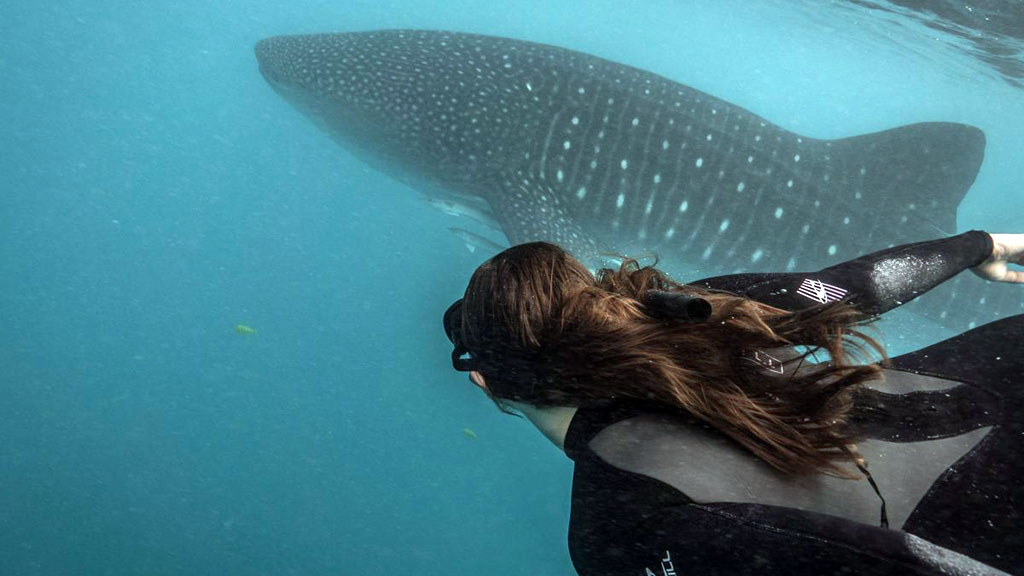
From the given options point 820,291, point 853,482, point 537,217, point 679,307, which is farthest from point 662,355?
point 537,217

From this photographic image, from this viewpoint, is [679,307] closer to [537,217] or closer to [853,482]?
[853,482]

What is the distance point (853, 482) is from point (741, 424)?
1.06 feet

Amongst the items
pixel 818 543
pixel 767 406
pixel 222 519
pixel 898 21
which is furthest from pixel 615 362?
pixel 898 21

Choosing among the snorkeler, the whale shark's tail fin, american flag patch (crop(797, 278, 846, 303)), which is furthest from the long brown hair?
the whale shark's tail fin

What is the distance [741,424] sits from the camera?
55.3 inches

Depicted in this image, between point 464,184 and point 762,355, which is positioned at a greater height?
point 762,355

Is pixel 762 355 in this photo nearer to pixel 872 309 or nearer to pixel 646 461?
pixel 646 461

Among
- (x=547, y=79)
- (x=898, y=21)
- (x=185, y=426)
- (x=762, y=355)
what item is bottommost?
(x=185, y=426)

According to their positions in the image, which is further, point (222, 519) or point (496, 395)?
point (222, 519)

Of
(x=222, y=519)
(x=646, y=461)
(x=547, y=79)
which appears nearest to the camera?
(x=646, y=461)

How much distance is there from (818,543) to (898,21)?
2188 centimetres

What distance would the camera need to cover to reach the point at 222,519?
9.26 meters

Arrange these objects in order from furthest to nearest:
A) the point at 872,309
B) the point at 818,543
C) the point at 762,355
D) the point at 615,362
A: the point at 872,309 → the point at 762,355 → the point at 615,362 → the point at 818,543

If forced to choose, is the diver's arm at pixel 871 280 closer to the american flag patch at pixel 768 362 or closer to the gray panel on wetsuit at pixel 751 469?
the american flag patch at pixel 768 362
